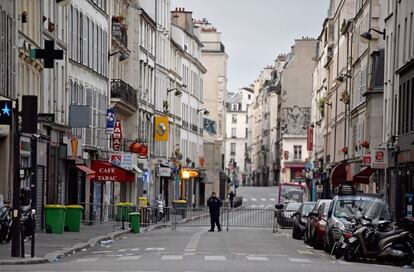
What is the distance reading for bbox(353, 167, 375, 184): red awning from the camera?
60281mm

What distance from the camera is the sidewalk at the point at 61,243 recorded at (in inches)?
1100

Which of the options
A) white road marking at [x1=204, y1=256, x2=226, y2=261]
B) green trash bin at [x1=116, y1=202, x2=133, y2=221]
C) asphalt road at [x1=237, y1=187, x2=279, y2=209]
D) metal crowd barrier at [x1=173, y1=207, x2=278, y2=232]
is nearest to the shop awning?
metal crowd barrier at [x1=173, y1=207, x2=278, y2=232]

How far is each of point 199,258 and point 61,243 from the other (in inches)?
359

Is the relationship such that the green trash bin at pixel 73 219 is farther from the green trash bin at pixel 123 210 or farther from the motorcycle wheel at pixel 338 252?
the motorcycle wheel at pixel 338 252

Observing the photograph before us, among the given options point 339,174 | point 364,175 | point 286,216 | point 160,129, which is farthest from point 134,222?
point 339,174

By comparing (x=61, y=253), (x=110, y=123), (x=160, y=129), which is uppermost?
(x=160, y=129)

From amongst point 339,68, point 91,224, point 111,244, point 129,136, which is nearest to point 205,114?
point 339,68

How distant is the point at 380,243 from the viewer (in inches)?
1145

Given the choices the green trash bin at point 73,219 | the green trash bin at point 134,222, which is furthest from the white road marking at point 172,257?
the green trash bin at point 134,222

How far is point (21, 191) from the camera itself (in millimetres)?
28547

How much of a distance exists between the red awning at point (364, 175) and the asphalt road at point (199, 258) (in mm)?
21195

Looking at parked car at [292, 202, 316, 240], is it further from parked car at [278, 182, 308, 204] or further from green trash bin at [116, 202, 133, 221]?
parked car at [278, 182, 308, 204]

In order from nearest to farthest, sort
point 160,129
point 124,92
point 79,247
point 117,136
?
point 79,247
point 117,136
point 124,92
point 160,129

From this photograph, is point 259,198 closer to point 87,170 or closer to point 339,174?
point 339,174
